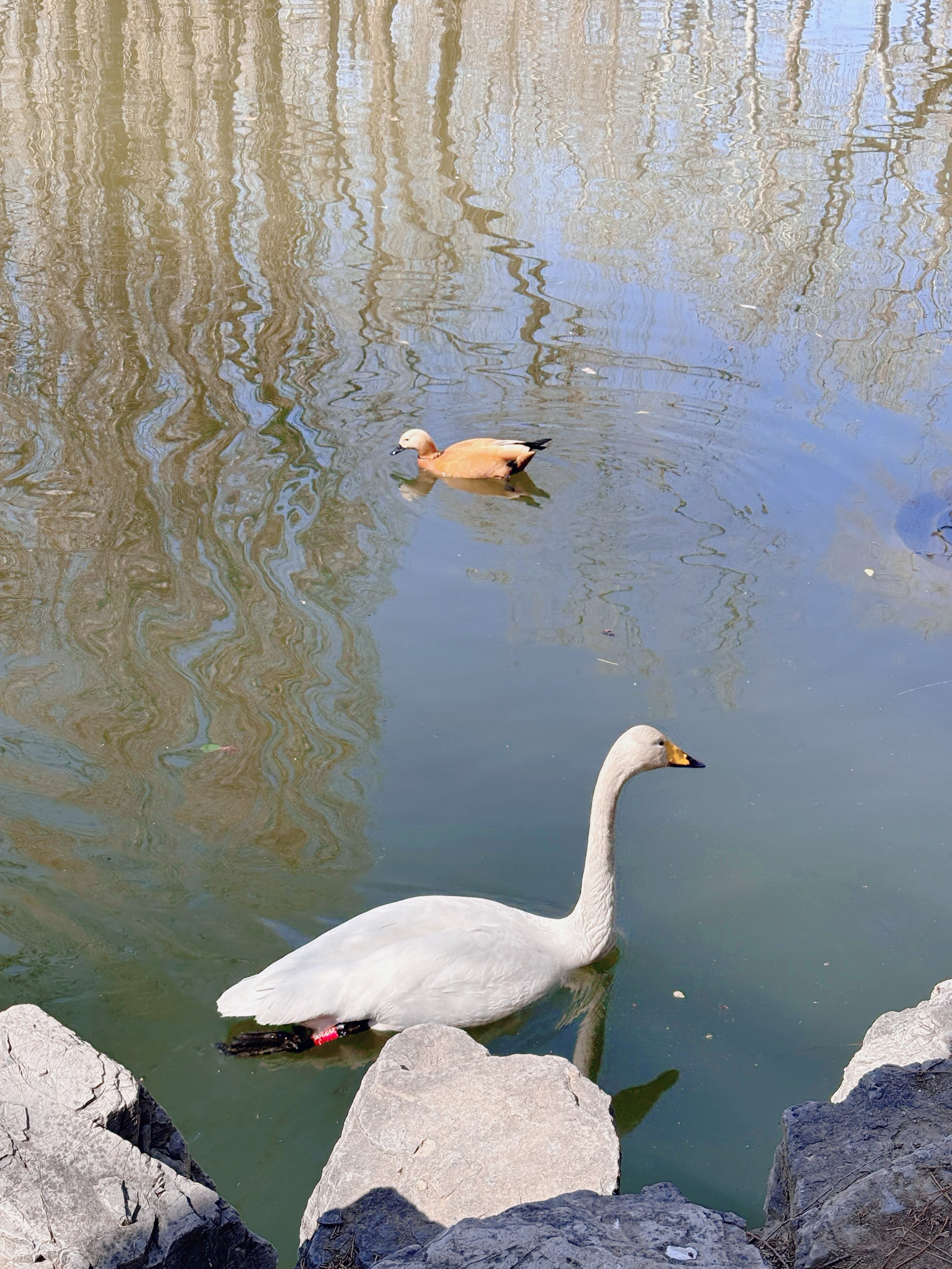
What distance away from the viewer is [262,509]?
731cm

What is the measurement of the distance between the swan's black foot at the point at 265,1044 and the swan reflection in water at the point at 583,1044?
2 centimetres

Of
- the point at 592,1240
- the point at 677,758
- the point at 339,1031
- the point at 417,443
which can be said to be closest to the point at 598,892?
the point at 677,758

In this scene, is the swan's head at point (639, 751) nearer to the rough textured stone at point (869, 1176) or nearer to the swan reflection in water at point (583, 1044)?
the swan reflection in water at point (583, 1044)

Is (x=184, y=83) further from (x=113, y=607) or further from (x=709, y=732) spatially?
(x=709, y=732)

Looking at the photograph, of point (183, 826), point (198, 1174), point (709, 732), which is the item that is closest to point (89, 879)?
point (183, 826)

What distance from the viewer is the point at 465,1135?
3.35 metres

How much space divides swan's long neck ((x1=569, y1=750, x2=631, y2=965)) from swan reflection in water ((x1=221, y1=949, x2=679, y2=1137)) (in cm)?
12

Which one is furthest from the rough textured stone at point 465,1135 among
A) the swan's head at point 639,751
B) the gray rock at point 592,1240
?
the swan's head at point 639,751

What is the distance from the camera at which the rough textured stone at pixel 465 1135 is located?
124 inches

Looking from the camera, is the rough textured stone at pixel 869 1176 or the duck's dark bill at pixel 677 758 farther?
the duck's dark bill at pixel 677 758

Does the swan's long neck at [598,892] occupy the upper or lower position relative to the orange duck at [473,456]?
lower

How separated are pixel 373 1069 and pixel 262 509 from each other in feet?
14.3

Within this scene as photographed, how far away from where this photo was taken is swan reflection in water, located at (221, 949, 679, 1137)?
398 cm

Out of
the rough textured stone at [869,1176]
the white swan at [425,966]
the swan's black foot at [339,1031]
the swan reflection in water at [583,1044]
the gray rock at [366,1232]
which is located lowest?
the swan reflection in water at [583,1044]
